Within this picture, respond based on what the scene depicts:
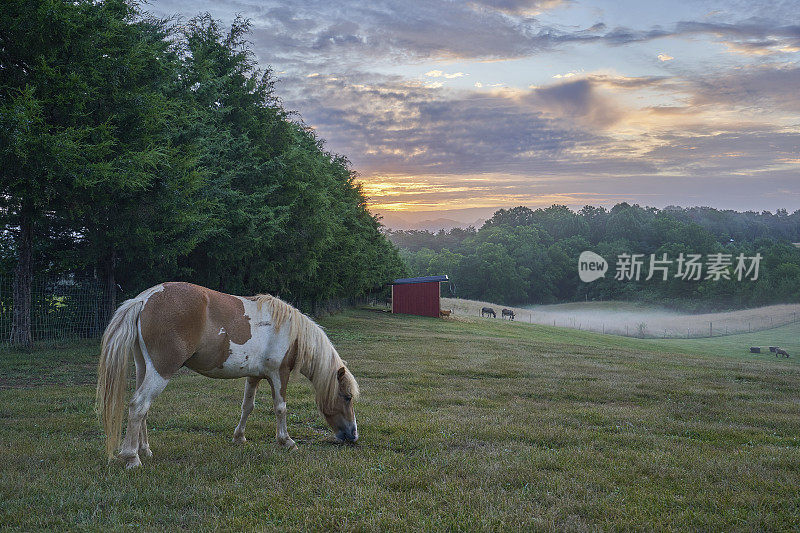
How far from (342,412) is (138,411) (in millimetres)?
2327

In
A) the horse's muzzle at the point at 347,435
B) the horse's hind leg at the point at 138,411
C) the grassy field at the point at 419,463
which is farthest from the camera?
the horse's muzzle at the point at 347,435

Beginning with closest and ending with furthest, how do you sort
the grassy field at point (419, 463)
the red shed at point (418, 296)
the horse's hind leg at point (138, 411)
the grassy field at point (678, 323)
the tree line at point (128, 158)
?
1. the grassy field at point (419, 463)
2. the horse's hind leg at point (138, 411)
3. the tree line at point (128, 158)
4. the red shed at point (418, 296)
5. the grassy field at point (678, 323)

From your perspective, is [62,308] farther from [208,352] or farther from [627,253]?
[627,253]

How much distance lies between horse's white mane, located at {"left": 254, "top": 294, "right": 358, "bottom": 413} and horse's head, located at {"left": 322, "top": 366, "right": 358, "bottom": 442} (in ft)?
0.04

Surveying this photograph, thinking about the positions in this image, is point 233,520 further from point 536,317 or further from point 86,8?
point 536,317

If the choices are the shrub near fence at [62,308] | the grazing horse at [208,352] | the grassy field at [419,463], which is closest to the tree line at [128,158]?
the shrub near fence at [62,308]

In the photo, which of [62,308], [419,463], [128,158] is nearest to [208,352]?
[419,463]

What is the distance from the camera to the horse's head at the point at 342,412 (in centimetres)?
634

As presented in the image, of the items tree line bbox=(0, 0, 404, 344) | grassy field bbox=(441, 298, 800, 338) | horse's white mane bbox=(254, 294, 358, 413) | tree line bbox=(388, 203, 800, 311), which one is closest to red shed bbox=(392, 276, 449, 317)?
grassy field bbox=(441, 298, 800, 338)

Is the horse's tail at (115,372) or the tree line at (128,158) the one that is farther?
the tree line at (128,158)

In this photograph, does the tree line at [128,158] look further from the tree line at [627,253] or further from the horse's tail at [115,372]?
the tree line at [627,253]

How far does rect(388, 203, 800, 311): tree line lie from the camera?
86500 millimetres

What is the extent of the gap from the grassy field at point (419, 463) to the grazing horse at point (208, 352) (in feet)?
1.44

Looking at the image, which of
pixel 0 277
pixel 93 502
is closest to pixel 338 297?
pixel 0 277
